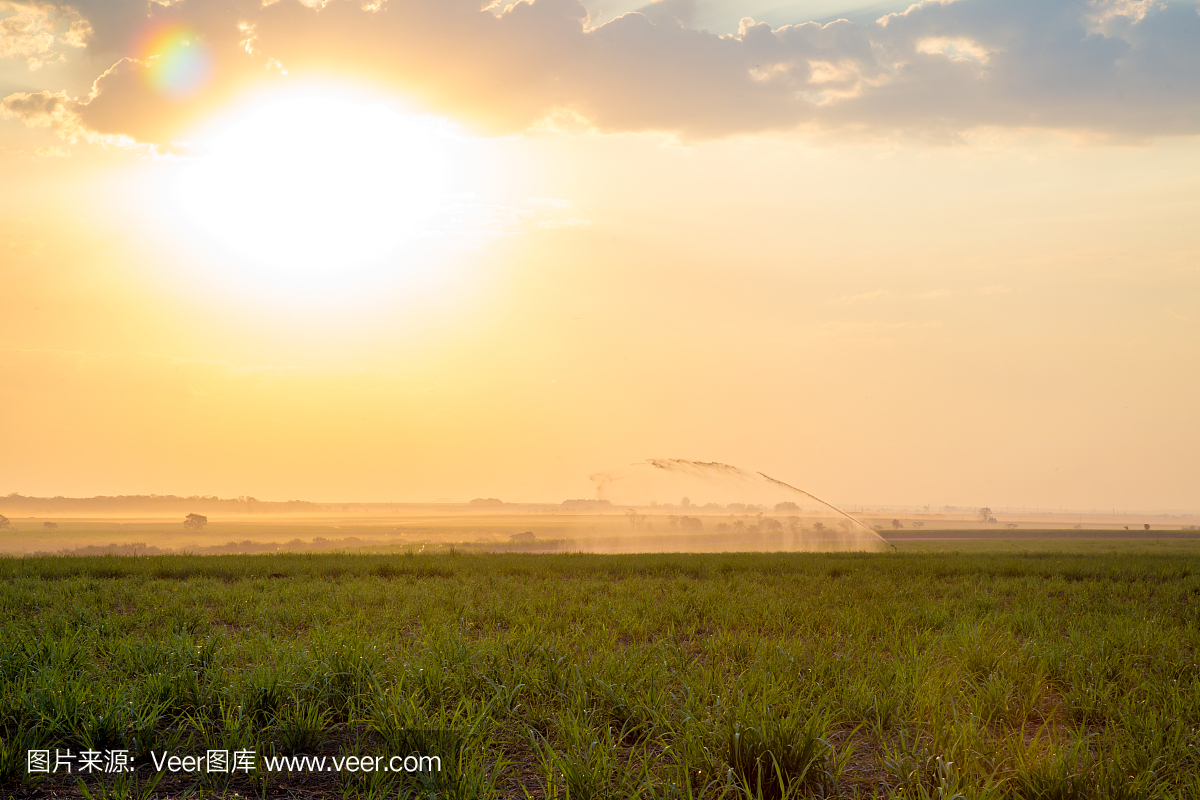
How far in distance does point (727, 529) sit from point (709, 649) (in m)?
42.0

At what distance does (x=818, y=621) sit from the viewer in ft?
38.5

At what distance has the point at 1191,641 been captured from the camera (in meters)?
10.7

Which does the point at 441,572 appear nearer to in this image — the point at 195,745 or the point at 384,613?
the point at 384,613

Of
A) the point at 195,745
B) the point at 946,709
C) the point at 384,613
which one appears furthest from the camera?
the point at 384,613

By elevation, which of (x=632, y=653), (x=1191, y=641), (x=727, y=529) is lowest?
(x=727, y=529)

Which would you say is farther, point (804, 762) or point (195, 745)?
point (195, 745)

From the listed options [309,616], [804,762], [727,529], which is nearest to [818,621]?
[804,762]

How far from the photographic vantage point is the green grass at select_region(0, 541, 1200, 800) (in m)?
5.04

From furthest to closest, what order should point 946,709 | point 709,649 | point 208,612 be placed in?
point 208,612 → point 709,649 → point 946,709

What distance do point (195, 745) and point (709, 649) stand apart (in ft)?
19.3

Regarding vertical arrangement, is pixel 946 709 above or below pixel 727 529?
above

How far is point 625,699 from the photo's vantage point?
6352 millimetres

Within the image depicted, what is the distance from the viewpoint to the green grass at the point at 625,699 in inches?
199

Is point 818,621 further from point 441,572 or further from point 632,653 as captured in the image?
point 441,572
